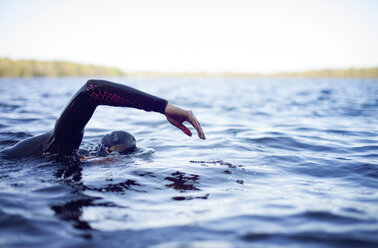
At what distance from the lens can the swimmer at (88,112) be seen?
3166mm

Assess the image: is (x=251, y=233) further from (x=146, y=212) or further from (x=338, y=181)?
(x=338, y=181)

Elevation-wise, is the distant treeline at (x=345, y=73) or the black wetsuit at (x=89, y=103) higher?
the distant treeline at (x=345, y=73)

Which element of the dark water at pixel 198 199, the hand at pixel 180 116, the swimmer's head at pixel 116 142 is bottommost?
the dark water at pixel 198 199

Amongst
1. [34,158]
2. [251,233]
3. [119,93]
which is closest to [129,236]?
[251,233]

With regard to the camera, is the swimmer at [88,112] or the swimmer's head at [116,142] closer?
the swimmer at [88,112]

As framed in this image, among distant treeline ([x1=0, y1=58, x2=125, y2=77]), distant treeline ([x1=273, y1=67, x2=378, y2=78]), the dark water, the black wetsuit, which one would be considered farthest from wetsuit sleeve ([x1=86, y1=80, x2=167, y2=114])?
distant treeline ([x1=273, y1=67, x2=378, y2=78])

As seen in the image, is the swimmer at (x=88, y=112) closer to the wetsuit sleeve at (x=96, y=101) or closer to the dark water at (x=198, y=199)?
the wetsuit sleeve at (x=96, y=101)

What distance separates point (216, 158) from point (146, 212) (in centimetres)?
201

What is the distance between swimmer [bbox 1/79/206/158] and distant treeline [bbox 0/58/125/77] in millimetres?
68593

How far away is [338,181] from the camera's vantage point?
10.4ft

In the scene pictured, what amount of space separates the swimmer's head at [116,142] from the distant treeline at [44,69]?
68363 millimetres

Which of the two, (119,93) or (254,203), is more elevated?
(119,93)

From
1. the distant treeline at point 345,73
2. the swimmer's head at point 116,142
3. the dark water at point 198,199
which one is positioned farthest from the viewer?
the distant treeline at point 345,73

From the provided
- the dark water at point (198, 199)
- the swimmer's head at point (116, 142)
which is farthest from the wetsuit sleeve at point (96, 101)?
the swimmer's head at point (116, 142)
